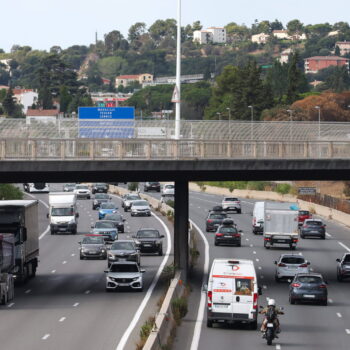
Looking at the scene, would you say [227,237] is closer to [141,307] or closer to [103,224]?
[103,224]

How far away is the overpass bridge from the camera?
4872 centimetres

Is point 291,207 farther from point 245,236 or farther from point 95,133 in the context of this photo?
point 95,133

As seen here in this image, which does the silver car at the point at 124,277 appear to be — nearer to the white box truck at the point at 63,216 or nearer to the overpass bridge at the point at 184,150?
the overpass bridge at the point at 184,150

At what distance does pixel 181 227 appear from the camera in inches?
2181

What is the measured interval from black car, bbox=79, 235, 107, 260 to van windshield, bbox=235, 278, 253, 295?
29.0 meters

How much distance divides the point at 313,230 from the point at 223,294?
46600 mm

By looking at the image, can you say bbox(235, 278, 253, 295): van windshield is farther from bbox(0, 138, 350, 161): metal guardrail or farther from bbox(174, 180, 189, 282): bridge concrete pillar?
bbox(174, 180, 189, 282): bridge concrete pillar

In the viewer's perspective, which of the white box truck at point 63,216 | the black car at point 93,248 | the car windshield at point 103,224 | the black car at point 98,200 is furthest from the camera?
the black car at point 98,200

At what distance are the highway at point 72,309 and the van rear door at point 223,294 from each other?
294 cm

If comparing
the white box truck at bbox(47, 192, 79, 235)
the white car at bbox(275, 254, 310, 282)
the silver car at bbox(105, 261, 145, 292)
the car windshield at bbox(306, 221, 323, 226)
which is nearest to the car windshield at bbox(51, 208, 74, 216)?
the white box truck at bbox(47, 192, 79, 235)

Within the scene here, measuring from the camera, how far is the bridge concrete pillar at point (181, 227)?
5462 cm

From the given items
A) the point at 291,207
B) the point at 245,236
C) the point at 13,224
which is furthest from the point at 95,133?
the point at 245,236

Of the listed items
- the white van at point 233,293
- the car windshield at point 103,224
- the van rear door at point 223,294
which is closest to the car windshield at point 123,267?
the white van at point 233,293

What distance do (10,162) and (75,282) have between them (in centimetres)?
1005
